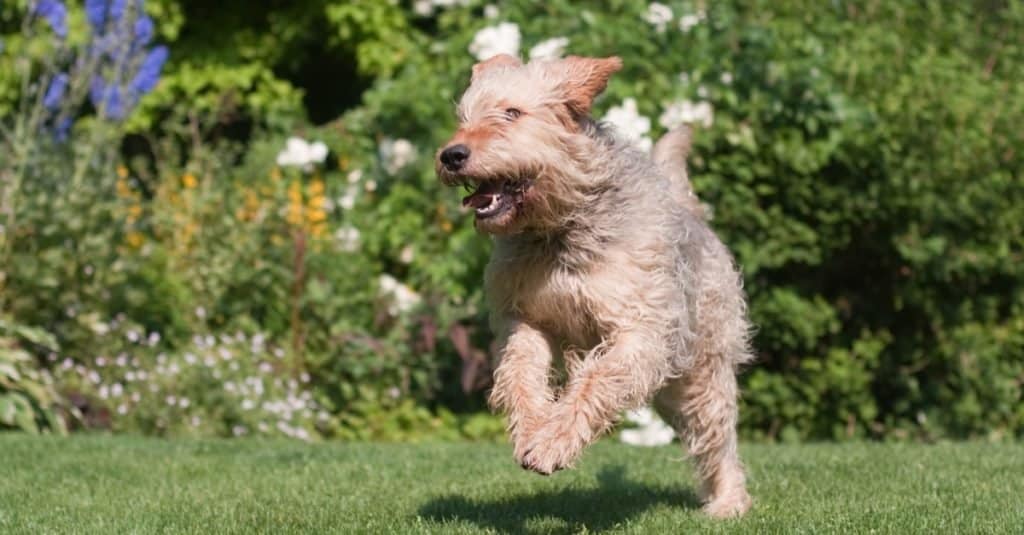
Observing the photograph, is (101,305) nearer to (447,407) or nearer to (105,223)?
(105,223)

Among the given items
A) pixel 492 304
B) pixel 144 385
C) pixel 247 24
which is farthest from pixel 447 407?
pixel 247 24

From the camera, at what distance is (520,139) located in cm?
411

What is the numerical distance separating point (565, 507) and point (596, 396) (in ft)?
3.83

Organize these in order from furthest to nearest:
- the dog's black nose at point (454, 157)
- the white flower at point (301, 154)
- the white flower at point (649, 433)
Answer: the white flower at point (301, 154) < the white flower at point (649, 433) < the dog's black nose at point (454, 157)

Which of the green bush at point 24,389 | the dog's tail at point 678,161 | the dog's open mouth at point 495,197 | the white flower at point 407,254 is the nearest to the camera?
the dog's open mouth at point 495,197

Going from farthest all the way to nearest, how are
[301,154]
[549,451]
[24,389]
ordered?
[301,154] < [24,389] < [549,451]

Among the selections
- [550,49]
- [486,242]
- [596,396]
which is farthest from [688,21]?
[596,396]

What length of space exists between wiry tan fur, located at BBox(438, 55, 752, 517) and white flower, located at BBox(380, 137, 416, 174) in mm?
4418

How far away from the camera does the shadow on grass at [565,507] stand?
Answer: 471cm

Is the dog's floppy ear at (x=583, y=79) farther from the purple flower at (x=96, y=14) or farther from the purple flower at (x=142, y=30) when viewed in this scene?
the purple flower at (x=96, y=14)

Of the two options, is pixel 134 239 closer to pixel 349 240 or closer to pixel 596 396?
pixel 349 240

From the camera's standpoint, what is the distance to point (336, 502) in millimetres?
5168

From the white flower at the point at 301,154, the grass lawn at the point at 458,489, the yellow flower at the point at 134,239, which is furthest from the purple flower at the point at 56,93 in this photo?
the grass lawn at the point at 458,489

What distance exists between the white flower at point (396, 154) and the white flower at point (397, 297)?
84 cm
